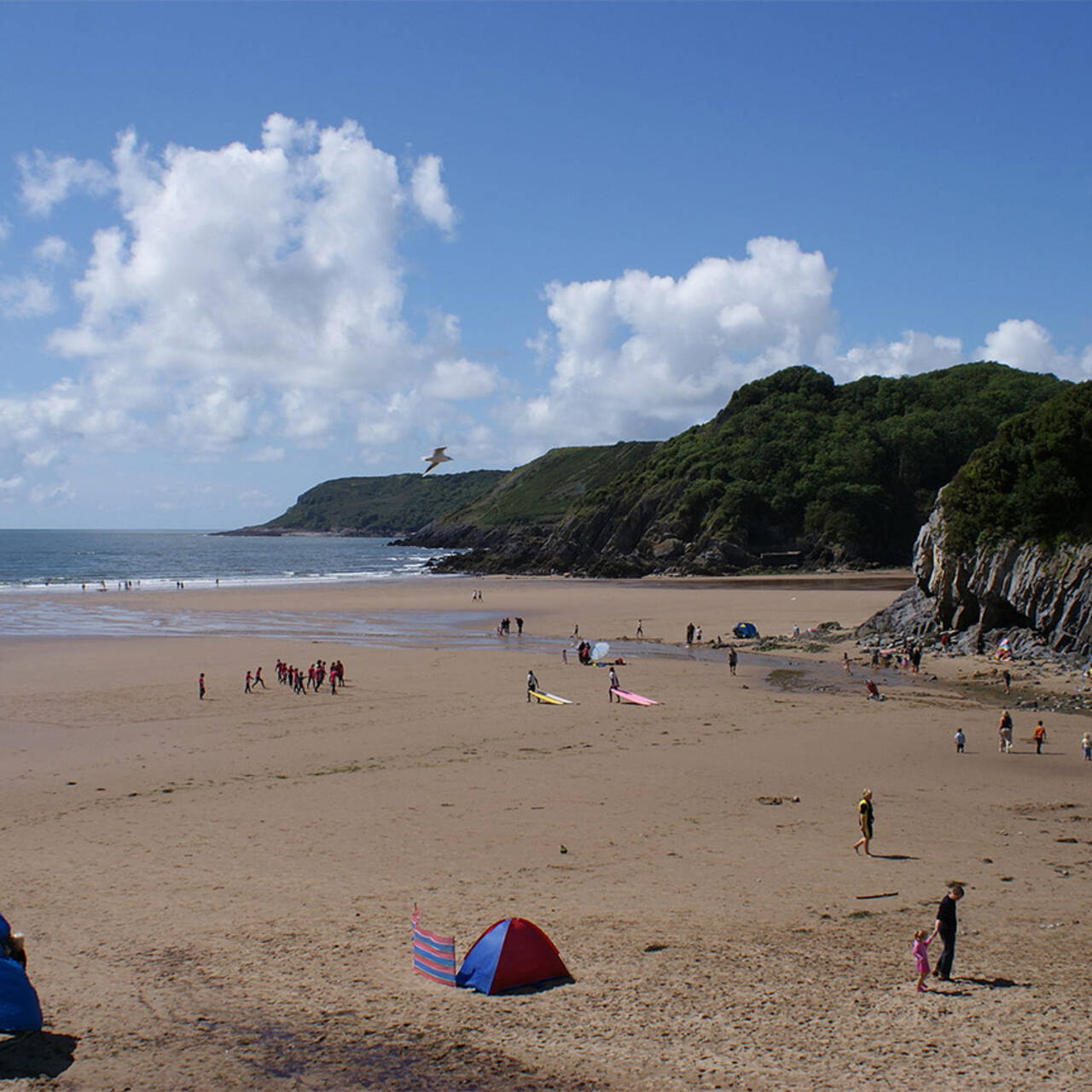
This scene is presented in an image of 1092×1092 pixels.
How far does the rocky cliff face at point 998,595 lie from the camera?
30.4 metres

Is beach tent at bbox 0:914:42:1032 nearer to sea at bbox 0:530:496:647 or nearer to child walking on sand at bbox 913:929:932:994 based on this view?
child walking on sand at bbox 913:929:932:994

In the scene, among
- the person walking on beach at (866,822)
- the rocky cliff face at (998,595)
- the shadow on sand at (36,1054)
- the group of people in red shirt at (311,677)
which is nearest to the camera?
the shadow on sand at (36,1054)

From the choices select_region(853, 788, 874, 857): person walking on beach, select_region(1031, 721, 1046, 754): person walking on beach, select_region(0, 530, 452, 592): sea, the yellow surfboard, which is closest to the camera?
select_region(853, 788, 874, 857): person walking on beach

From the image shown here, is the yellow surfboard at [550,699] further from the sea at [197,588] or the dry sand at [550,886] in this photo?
the sea at [197,588]

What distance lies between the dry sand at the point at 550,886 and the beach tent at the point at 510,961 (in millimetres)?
191

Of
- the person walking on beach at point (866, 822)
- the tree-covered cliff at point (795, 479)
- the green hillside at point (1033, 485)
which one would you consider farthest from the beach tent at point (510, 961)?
the tree-covered cliff at point (795, 479)

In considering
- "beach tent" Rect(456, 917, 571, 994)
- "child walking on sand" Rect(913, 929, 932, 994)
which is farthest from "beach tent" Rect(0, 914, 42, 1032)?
"child walking on sand" Rect(913, 929, 932, 994)

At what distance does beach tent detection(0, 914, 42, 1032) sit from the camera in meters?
8.02

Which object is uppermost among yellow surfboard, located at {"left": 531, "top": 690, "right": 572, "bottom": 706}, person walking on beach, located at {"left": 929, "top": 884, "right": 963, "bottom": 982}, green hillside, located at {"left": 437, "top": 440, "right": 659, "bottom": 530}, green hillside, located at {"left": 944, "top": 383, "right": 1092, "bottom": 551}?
green hillside, located at {"left": 437, "top": 440, "right": 659, "bottom": 530}

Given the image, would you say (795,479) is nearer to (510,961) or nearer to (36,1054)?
(510,961)

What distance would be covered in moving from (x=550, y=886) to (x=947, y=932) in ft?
16.5

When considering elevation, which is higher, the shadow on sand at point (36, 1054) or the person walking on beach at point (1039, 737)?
the person walking on beach at point (1039, 737)

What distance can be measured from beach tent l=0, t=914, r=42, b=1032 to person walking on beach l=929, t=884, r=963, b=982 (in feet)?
27.7

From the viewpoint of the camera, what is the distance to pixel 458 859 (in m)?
13.3
